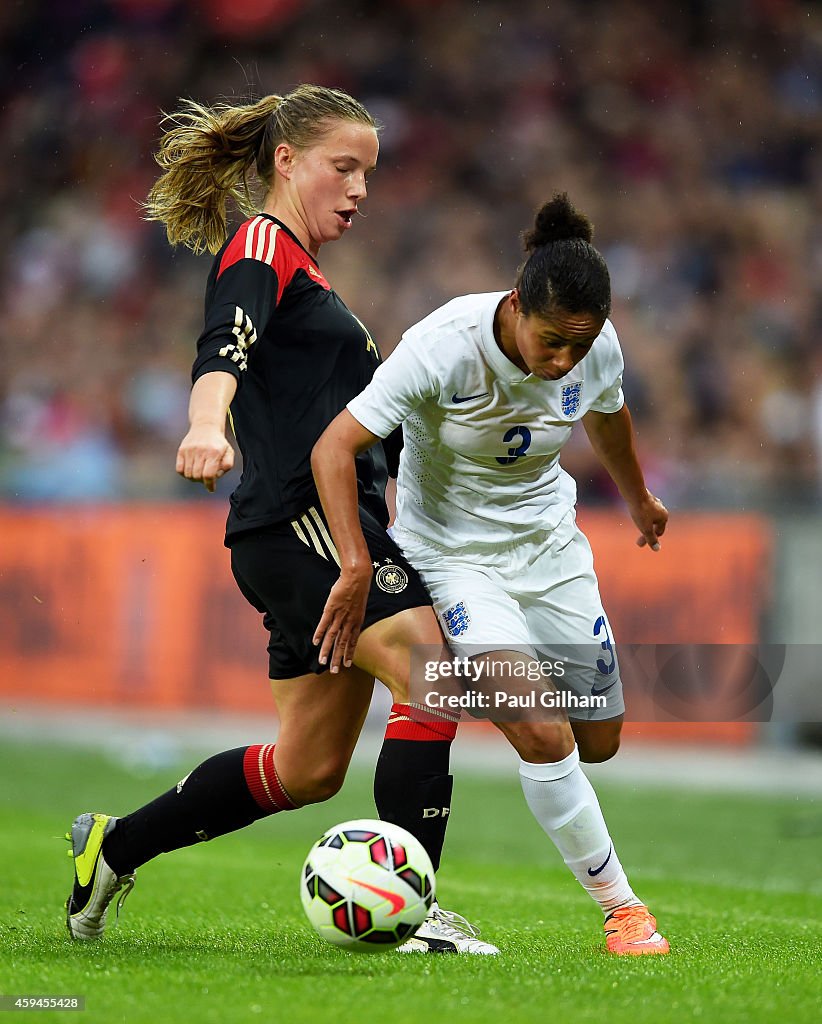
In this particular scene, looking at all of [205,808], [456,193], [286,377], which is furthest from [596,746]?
[456,193]

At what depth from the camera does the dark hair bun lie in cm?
395

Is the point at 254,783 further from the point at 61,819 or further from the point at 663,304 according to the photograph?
the point at 663,304

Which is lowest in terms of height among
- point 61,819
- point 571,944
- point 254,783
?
point 61,819

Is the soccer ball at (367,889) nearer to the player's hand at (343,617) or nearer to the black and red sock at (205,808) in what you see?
the player's hand at (343,617)

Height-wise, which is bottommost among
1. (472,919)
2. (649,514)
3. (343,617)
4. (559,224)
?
(472,919)

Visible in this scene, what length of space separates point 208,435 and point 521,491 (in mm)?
1202

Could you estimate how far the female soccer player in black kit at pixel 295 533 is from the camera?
3975 mm

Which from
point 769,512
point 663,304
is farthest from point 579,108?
point 769,512

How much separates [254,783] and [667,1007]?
5.01 ft

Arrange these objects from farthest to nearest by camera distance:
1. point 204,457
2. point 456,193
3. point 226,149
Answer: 1. point 456,193
2. point 226,149
3. point 204,457

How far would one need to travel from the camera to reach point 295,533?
414 centimetres

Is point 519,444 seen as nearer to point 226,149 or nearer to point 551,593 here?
point 551,593

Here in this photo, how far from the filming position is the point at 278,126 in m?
4.44

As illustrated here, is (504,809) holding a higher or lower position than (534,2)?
lower
